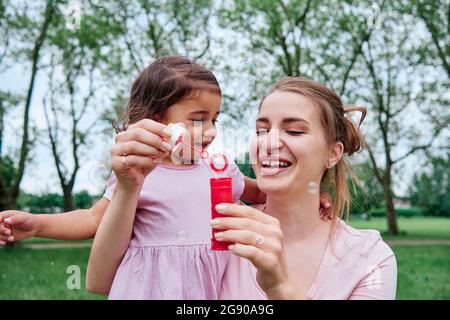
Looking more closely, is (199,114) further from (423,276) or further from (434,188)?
(434,188)

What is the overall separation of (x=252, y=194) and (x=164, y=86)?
1.47 ft

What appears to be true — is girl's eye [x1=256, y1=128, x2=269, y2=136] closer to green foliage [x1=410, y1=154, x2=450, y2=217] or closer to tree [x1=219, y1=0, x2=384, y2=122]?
tree [x1=219, y1=0, x2=384, y2=122]

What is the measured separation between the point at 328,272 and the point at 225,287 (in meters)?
0.25

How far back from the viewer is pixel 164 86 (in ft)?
4.66

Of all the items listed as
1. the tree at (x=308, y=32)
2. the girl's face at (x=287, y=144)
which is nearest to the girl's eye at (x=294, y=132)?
the girl's face at (x=287, y=144)

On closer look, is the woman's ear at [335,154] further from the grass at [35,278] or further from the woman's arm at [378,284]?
the grass at [35,278]

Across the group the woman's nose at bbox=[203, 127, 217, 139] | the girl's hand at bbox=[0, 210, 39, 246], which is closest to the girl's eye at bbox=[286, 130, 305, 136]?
the woman's nose at bbox=[203, 127, 217, 139]

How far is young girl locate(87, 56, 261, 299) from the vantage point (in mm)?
1104

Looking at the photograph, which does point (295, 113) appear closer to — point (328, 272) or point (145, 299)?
point (328, 272)

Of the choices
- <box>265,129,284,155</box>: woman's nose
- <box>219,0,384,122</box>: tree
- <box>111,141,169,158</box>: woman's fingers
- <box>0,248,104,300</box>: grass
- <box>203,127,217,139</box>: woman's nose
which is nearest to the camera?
<box>111,141,169,158</box>: woman's fingers

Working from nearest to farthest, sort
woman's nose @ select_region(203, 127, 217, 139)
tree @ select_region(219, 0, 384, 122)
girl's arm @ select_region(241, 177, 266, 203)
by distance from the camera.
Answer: woman's nose @ select_region(203, 127, 217, 139) < girl's arm @ select_region(241, 177, 266, 203) < tree @ select_region(219, 0, 384, 122)

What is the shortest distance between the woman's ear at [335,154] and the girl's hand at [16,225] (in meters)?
0.77

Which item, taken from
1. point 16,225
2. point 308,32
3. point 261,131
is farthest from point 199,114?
point 308,32

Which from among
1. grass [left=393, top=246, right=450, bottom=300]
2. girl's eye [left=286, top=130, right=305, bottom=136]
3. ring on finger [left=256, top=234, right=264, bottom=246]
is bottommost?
grass [left=393, top=246, right=450, bottom=300]
